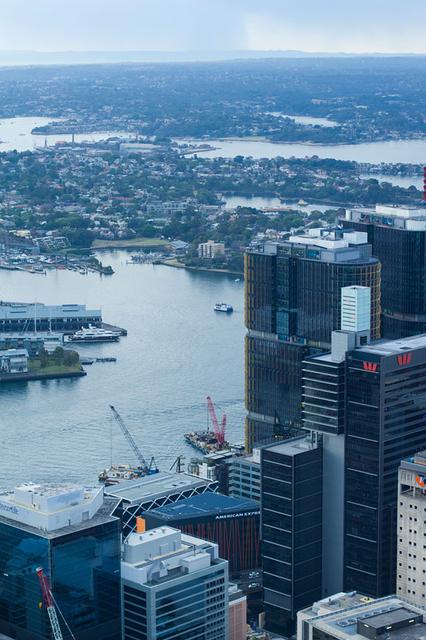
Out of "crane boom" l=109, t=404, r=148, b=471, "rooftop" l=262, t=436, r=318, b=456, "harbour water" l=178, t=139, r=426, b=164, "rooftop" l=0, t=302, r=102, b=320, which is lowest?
"harbour water" l=178, t=139, r=426, b=164

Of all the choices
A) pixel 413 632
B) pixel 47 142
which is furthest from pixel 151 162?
pixel 413 632

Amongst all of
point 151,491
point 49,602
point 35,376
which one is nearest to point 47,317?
point 35,376

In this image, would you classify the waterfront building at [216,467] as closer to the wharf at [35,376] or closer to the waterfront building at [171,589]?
the waterfront building at [171,589]

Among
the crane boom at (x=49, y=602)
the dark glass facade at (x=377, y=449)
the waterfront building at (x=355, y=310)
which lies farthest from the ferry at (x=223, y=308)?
the crane boom at (x=49, y=602)

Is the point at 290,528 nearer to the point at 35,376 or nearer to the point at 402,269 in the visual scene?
the point at 402,269

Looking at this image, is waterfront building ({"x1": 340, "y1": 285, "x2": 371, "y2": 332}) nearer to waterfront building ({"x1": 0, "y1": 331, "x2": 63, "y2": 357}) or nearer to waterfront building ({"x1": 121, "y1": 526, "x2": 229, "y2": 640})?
waterfront building ({"x1": 121, "y1": 526, "x2": 229, "y2": 640})

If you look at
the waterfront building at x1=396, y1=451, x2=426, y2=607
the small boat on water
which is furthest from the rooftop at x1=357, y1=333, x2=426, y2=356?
the small boat on water
